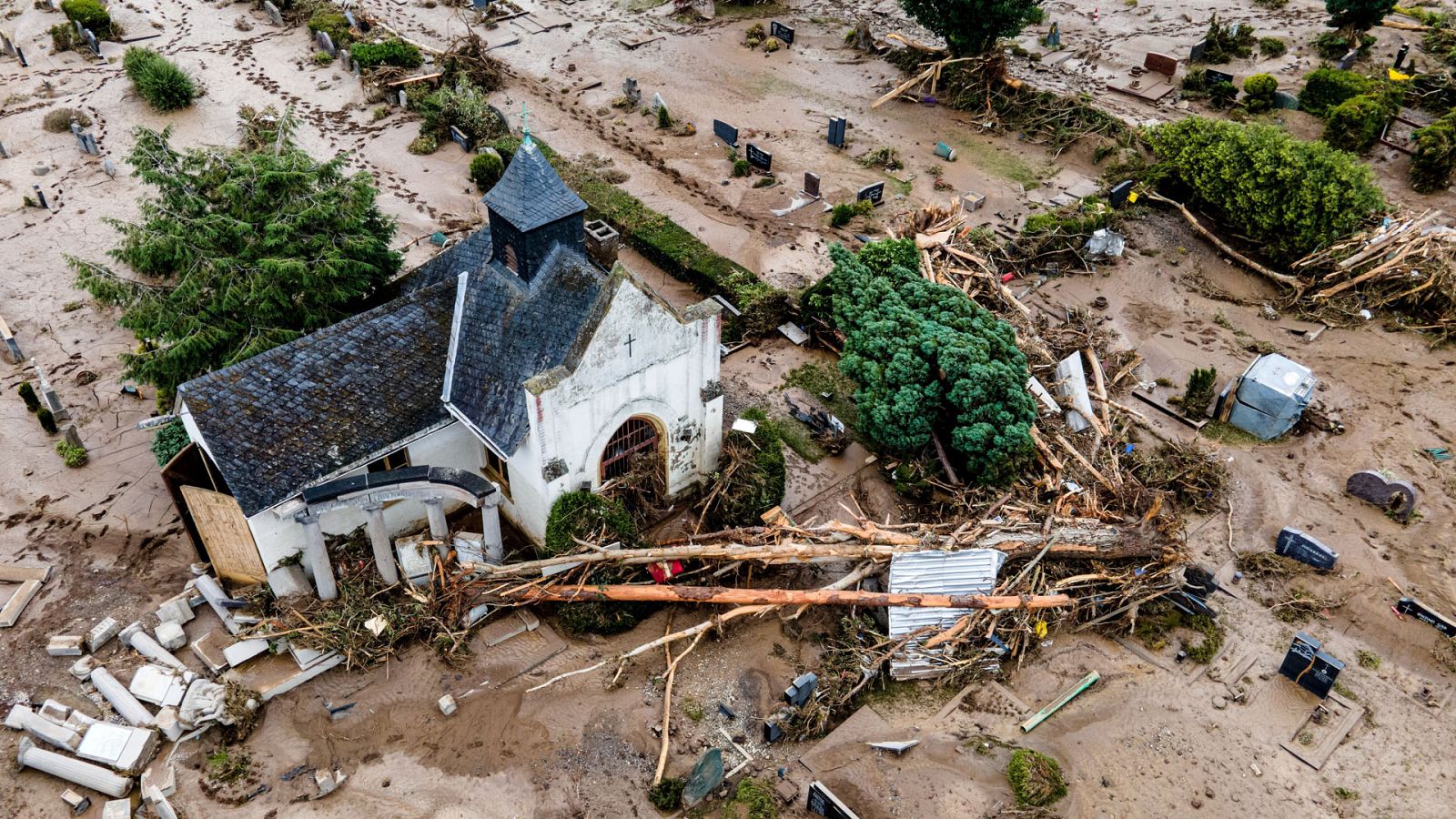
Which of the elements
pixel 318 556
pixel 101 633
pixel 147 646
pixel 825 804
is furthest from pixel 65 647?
pixel 825 804

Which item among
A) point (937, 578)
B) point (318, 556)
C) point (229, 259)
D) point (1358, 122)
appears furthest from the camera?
point (1358, 122)

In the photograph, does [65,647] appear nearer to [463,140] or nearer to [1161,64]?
[463,140]

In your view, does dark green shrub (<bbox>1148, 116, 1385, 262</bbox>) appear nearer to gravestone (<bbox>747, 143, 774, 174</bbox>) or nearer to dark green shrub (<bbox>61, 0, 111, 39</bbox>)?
gravestone (<bbox>747, 143, 774, 174</bbox>)

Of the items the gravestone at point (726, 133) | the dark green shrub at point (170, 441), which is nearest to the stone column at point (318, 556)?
the dark green shrub at point (170, 441)

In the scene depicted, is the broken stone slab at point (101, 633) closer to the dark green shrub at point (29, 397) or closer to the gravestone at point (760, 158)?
the dark green shrub at point (29, 397)

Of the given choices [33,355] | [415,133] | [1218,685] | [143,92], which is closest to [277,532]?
[33,355]

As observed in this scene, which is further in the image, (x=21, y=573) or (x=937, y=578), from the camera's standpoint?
(x=21, y=573)
